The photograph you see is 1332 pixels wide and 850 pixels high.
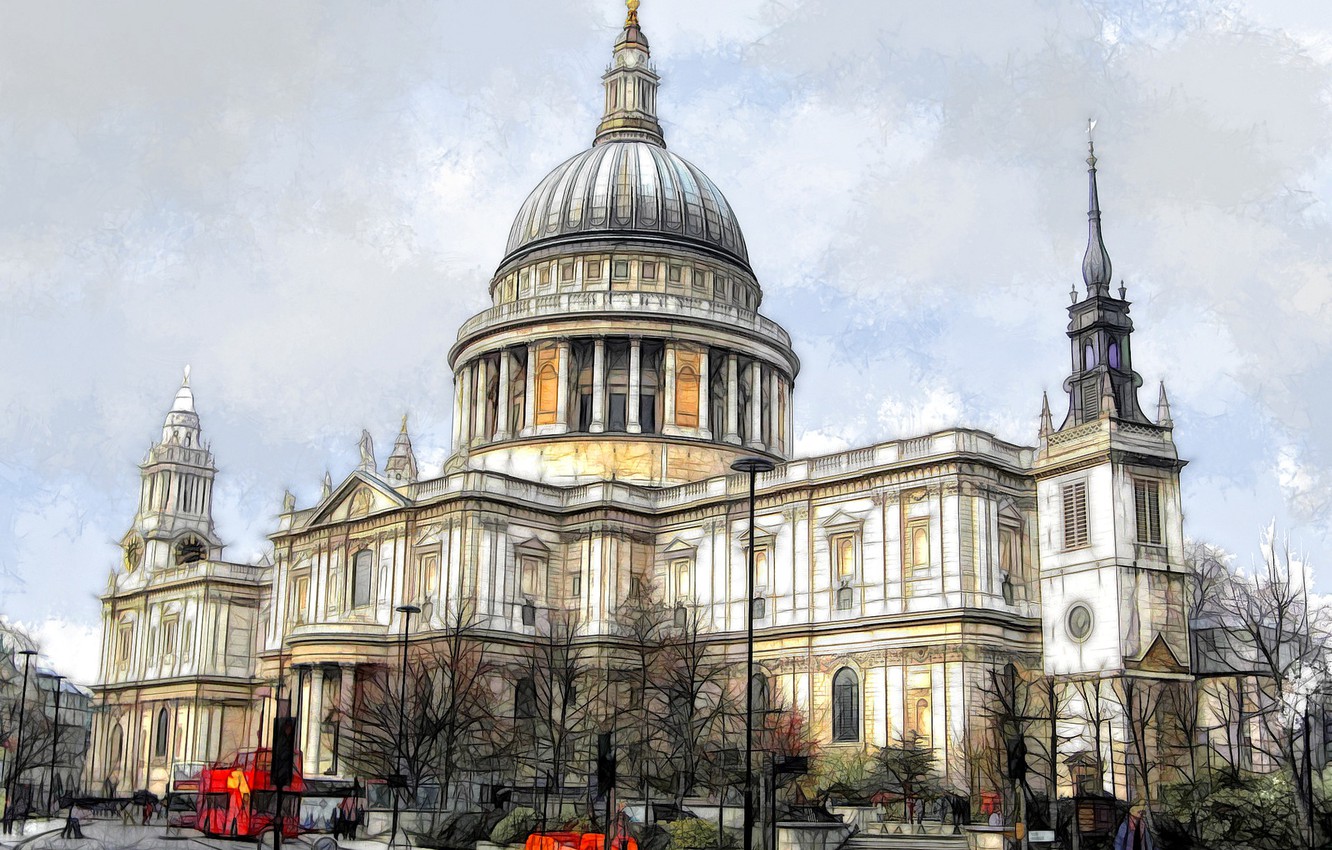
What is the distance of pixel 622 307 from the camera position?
92.6 m

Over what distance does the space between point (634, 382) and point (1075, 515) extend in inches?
1223

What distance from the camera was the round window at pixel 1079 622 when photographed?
65688mm

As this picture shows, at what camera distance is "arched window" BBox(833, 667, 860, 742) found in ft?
237

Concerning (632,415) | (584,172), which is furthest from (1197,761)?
(584,172)

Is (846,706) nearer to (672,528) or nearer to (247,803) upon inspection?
(672,528)

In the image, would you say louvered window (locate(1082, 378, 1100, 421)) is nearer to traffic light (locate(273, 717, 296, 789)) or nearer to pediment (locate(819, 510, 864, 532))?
pediment (locate(819, 510, 864, 532))

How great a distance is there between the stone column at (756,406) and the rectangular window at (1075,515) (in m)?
28.6

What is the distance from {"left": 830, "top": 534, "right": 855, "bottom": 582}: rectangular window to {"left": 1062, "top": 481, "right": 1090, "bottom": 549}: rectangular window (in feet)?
34.2

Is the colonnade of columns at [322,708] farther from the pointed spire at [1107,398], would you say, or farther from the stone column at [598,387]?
the pointed spire at [1107,398]

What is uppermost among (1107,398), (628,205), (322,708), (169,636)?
(628,205)

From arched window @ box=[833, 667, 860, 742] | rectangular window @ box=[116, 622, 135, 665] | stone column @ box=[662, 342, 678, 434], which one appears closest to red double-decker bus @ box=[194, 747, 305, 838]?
arched window @ box=[833, 667, 860, 742]

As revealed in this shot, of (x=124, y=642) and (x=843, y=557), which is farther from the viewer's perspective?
(x=124, y=642)

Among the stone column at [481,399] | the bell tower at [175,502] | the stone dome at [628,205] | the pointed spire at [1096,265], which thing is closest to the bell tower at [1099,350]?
the pointed spire at [1096,265]

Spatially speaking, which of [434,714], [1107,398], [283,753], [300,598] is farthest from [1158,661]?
[300,598]
